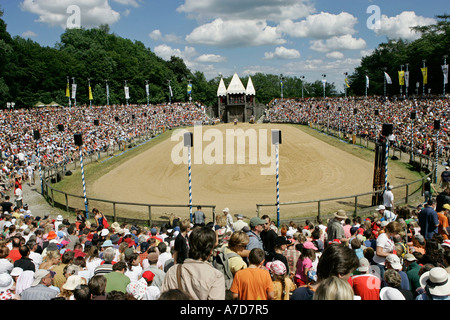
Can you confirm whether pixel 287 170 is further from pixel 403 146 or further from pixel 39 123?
pixel 39 123

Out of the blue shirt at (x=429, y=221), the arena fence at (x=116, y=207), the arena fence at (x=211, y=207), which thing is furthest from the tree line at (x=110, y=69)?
the blue shirt at (x=429, y=221)

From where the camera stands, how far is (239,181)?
2488cm

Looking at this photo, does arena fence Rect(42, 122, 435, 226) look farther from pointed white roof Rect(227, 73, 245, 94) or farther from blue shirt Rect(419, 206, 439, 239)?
pointed white roof Rect(227, 73, 245, 94)

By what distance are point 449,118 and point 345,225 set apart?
32094mm

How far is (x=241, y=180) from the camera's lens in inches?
989

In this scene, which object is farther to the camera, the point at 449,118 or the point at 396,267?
the point at 449,118

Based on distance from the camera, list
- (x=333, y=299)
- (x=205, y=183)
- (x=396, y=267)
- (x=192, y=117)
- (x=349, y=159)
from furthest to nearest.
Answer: (x=192, y=117)
(x=349, y=159)
(x=205, y=183)
(x=396, y=267)
(x=333, y=299)

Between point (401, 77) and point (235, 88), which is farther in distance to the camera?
point (235, 88)

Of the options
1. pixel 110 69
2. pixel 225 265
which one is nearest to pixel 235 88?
pixel 110 69

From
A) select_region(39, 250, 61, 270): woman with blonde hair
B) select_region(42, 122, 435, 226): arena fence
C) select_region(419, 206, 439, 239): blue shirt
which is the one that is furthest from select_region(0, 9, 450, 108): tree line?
select_region(419, 206, 439, 239): blue shirt

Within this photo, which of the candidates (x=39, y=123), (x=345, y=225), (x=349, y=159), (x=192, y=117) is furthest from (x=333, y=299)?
(x=192, y=117)

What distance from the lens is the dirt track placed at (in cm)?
2119

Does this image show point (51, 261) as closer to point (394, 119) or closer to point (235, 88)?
point (394, 119)
